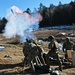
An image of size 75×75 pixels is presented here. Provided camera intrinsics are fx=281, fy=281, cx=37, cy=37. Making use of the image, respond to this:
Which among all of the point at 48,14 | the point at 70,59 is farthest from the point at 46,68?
the point at 48,14

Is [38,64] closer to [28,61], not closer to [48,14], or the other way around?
[28,61]

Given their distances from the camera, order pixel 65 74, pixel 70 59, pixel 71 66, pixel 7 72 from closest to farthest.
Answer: pixel 65 74 < pixel 7 72 < pixel 71 66 < pixel 70 59

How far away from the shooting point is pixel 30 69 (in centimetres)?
1527

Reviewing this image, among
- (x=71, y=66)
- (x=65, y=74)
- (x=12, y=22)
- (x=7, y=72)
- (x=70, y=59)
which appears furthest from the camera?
(x=12, y=22)

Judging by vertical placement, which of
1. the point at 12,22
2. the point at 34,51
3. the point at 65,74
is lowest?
the point at 65,74

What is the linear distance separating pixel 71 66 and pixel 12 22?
11.4 meters

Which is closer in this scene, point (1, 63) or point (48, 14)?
point (1, 63)

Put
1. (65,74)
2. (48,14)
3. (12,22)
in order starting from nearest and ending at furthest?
(65,74), (12,22), (48,14)

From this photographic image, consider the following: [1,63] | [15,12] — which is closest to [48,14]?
[15,12]

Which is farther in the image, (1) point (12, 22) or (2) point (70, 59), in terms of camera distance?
(1) point (12, 22)

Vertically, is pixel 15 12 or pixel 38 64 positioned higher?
pixel 15 12

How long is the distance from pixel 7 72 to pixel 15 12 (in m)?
13.5

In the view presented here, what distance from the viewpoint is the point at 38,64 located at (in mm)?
15500

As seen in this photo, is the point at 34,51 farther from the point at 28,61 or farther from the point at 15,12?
the point at 15,12
